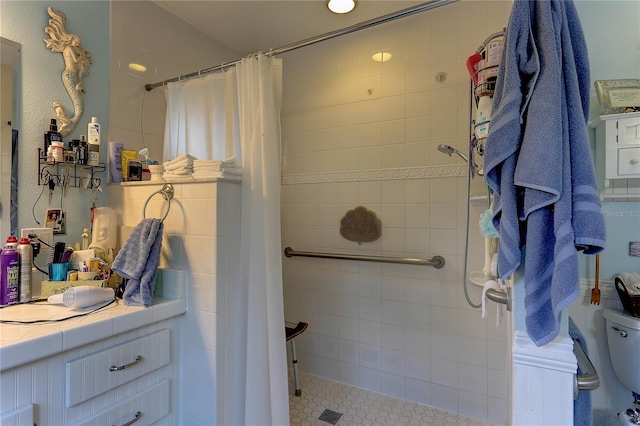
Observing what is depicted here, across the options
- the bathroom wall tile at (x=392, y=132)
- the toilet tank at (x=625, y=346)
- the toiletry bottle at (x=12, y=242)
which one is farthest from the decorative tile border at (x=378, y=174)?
the toiletry bottle at (x=12, y=242)

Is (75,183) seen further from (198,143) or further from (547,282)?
(547,282)

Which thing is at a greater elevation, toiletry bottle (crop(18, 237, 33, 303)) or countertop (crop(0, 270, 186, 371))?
toiletry bottle (crop(18, 237, 33, 303))

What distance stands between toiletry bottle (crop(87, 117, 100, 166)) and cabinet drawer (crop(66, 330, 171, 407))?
0.90 metres

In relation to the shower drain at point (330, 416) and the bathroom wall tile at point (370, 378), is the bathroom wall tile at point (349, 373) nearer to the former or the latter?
the bathroom wall tile at point (370, 378)

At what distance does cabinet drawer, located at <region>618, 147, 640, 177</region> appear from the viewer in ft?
4.54

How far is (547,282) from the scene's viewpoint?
753mm

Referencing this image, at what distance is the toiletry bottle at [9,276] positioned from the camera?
1.24m

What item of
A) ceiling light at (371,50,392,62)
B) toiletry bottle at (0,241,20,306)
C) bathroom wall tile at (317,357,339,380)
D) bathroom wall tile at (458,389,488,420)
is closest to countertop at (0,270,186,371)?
toiletry bottle at (0,241,20,306)

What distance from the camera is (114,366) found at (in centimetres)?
116

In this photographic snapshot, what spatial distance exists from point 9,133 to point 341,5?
1786mm

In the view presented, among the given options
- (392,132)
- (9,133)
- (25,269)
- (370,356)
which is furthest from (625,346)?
(9,133)

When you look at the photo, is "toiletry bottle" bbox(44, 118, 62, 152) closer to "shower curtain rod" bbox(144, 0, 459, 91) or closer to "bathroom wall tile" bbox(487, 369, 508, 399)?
"shower curtain rod" bbox(144, 0, 459, 91)

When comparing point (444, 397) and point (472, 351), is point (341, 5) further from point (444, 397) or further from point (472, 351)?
point (444, 397)

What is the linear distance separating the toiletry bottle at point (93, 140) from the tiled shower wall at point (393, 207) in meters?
1.26
